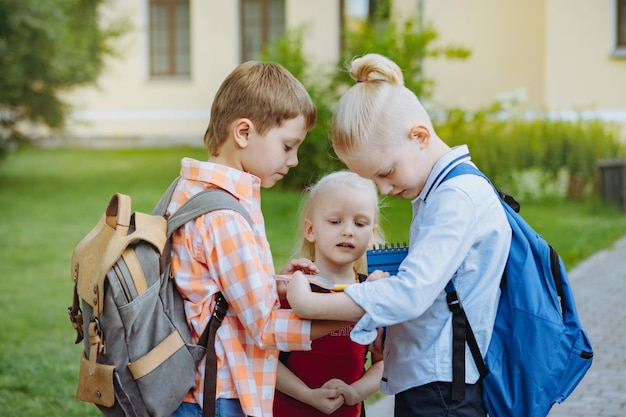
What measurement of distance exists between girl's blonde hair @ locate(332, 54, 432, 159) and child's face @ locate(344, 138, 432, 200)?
0.02 metres

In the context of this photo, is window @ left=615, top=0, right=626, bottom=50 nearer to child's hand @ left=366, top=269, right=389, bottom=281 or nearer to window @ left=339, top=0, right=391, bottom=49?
window @ left=339, top=0, right=391, bottom=49

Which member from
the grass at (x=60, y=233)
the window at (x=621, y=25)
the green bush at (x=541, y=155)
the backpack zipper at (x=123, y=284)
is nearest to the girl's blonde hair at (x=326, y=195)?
the grass at (x=60, y=233)

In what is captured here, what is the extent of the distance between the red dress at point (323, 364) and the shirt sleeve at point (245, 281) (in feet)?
1.76

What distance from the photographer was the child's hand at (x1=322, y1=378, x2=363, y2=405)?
9.84ft

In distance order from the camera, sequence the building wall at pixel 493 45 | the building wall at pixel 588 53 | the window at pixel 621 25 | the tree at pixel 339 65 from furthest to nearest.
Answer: the building wall at pixel 493 45
the window at pixel 621 25
the building wall at pixel 588 53
the tree at pixel 339 65

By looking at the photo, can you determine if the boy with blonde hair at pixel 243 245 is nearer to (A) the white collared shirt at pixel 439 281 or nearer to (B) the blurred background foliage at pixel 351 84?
(A) the white collared shirt at pixel 439 281

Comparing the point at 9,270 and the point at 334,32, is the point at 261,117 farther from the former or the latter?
the point at 334,32

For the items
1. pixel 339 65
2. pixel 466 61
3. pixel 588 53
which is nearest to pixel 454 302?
pixel 339 65

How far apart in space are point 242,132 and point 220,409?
2.65 ft

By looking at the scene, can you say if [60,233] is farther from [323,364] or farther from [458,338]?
[458,338]

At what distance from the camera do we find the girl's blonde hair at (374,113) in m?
2.56

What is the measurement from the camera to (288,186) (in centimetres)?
1375

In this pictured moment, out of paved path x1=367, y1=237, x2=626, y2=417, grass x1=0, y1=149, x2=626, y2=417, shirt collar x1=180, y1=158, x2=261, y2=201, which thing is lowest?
paved path x1=367, y1=237, x2=626, y2=417

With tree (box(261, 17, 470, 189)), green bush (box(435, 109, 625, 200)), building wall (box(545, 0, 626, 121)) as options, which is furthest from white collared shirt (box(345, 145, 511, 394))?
building wall (box(545, 0, 626, 121))
